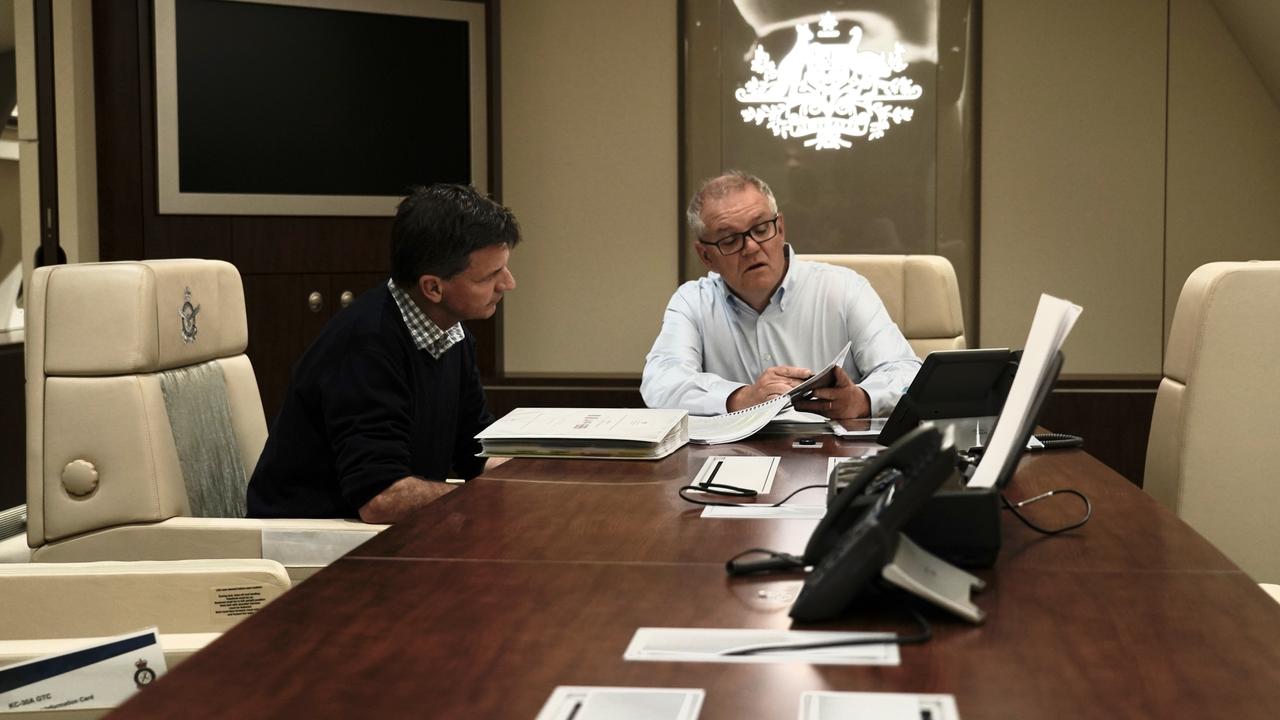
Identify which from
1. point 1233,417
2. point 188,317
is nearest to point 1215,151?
point 1233,417

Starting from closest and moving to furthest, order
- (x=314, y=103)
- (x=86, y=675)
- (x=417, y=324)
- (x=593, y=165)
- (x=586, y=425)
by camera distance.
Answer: (x=86, y=675)
(x=586, y=425)
(x=417, y=324)
(x=314, y=103)
(x=593, y=165)

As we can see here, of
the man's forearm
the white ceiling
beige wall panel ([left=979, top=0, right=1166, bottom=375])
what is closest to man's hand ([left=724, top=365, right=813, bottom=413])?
the man's forearm

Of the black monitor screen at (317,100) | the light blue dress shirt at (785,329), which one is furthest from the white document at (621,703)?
the black monitor screen at (317,100)

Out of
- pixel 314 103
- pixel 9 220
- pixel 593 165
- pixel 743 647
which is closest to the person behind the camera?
pixel 743 647

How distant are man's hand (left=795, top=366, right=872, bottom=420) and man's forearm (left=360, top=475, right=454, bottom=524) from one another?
87 centimetres

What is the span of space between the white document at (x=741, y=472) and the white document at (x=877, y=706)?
33.4 inches

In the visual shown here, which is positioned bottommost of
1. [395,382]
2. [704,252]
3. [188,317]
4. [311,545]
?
[311,545]

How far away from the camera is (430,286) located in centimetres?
236

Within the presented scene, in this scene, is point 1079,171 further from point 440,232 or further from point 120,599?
point 120,599

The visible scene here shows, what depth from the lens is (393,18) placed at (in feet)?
14.9

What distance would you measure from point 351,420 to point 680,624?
3.89 feet

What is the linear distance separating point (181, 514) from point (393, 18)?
9.16 ft

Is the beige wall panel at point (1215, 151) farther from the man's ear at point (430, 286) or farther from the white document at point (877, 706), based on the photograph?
the white document at point (877, 706)

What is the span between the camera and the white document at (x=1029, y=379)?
4.42 feet
